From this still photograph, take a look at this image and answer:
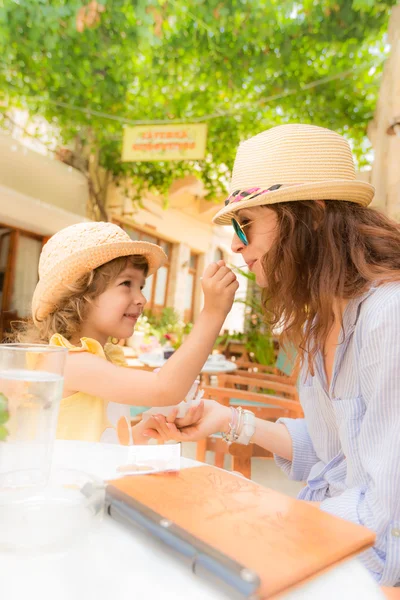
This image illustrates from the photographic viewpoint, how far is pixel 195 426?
1289 millimetres

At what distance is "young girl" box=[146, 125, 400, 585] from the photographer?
36.0 inches

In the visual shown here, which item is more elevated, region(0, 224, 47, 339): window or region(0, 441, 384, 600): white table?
region(0, 224, 47, 339): window

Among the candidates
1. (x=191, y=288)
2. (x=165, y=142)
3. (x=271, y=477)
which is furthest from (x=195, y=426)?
(x=191, y=288)

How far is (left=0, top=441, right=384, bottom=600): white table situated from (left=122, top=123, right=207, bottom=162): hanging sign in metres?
4.72

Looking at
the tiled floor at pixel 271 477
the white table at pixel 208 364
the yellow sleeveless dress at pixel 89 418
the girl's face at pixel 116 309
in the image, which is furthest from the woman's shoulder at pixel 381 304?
the white table at pixel 208 364

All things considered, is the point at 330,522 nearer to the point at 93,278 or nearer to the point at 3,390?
the point at 3,390

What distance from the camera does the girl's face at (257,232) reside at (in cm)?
119

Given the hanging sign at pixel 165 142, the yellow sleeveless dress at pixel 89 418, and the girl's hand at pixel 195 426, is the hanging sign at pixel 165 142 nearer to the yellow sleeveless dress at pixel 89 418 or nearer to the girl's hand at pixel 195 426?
the yellow sleeveless dress at pixel 89 418

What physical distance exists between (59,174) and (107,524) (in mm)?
8160

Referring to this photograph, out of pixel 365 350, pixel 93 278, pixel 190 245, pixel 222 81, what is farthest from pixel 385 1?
pixel 190 245

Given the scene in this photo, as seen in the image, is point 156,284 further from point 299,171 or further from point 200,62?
point 299,171

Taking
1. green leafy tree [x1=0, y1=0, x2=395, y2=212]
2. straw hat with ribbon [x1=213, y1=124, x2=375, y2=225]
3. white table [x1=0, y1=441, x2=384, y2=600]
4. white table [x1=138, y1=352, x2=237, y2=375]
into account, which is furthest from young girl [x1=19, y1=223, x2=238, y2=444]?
green leafy tree [x1=0, y1=0, x2=395, y2=212]

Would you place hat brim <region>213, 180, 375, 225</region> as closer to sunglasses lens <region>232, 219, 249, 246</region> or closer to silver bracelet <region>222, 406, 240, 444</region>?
sunglasses lens <region>232, 219, 249, 246</region>

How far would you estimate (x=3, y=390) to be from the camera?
2.22ft
